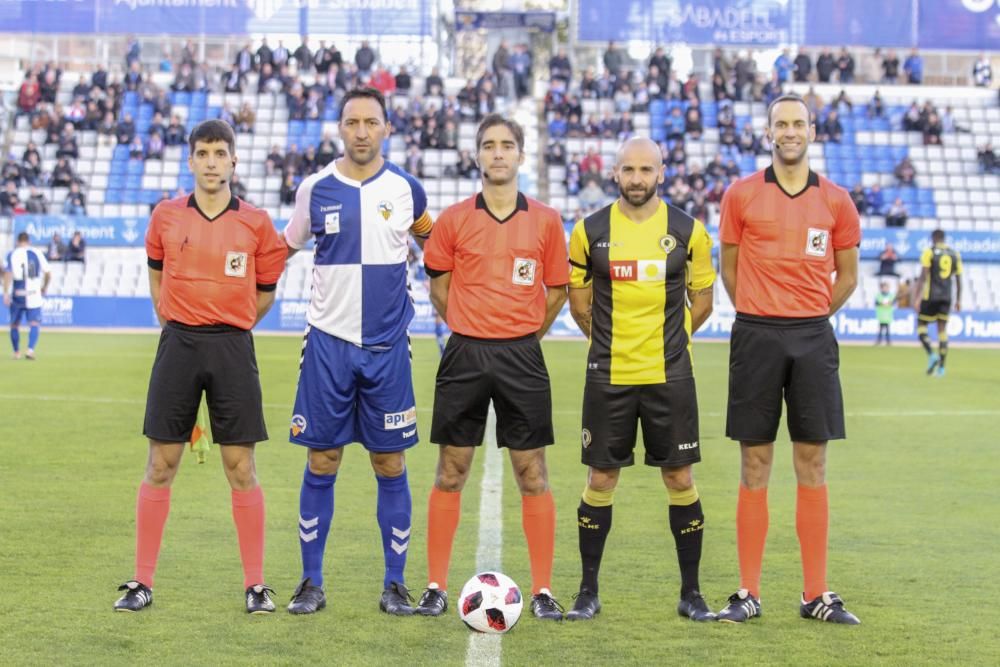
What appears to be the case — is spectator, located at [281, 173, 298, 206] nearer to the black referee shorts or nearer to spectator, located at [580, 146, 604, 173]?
spectator, located at [580, 146, 604, 173]

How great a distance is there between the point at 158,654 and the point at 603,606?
6.33 feet

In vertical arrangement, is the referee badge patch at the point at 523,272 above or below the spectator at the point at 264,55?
below

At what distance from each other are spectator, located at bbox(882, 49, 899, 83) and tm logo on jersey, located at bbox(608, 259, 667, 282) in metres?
37.9

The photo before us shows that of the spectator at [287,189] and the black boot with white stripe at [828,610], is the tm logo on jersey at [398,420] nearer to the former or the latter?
the black boot with white stripe at [828,610]

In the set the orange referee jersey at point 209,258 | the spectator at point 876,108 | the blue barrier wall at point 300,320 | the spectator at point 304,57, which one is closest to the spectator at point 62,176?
the blue barrier wall at point 300,320

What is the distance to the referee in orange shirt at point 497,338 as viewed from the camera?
5918 millimetres

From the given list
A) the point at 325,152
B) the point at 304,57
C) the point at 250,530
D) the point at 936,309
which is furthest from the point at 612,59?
the point at 250,530

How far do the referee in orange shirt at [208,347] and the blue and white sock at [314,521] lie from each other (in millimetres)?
190

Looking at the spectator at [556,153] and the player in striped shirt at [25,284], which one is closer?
the player in striped shirt at [25,284]

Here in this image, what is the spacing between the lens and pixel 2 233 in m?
32.9

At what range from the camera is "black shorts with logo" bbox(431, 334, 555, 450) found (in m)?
5.91

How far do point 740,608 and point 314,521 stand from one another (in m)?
1.88

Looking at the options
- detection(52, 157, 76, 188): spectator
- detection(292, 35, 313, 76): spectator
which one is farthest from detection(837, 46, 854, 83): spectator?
detection(52, 157, 76, 188): spectator

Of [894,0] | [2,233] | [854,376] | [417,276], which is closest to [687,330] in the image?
[854,376]
